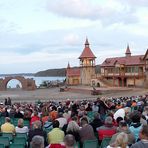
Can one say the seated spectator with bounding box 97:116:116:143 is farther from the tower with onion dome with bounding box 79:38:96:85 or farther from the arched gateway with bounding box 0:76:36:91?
the tower with onion dome with bounding box 79:38:96:85

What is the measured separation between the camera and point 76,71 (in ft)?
348

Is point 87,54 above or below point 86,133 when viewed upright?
above

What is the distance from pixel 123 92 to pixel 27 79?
28911 millimetres

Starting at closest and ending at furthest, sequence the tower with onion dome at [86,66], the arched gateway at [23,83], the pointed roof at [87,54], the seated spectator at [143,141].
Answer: the seated spectator at [143,141], the arched gateway at [23,83], the tower with onion dome at [86,66], the pointed roof at [87,54]

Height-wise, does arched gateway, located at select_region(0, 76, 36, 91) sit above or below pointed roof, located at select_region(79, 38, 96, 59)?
below

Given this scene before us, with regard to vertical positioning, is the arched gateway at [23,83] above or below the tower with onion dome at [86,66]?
below

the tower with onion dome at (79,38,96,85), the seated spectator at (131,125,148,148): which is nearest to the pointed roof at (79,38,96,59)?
the tower with onion dome at (79,38,96,85)

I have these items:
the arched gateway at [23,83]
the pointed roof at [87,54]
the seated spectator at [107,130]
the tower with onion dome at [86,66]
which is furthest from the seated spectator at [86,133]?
the pointed roof at [87,54]

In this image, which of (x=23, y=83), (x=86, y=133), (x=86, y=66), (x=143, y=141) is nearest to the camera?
(x=143, y=141)

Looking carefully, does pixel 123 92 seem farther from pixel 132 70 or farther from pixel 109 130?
pixel 109 130

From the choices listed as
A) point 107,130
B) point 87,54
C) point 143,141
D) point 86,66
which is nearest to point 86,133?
point 107,130

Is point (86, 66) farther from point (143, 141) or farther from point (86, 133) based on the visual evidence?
point (143, 141)

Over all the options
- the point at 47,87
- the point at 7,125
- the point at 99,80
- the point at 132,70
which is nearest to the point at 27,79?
the point at 47,87

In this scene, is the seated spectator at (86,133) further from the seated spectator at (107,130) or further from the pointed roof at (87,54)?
the pointed roof at (87,54)
